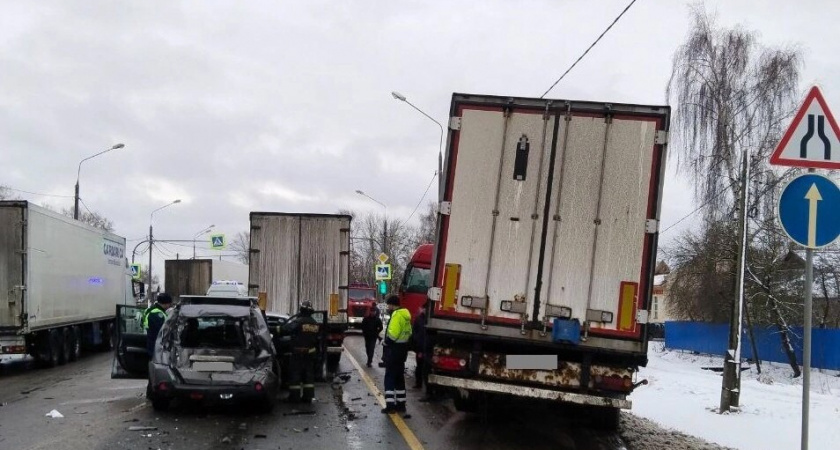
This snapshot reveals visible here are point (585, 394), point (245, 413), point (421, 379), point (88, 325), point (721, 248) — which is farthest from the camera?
point (721, 248)

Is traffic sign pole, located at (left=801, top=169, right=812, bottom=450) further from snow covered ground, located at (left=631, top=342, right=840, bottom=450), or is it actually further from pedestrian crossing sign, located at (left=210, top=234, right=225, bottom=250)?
pedestrian crossing sign, located at (left=210, top=234, right=225, bottom=250)

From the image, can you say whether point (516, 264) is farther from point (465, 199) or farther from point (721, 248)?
point (721, 248)

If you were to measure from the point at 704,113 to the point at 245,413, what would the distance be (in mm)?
21212

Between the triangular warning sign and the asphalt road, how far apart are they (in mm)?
3824

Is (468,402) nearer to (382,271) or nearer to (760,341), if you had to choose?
(382,271)

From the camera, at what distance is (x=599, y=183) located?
25.7 feet

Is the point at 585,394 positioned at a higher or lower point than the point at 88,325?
higher

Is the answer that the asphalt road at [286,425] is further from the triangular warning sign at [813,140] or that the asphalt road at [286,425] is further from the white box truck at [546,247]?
the triangular warning sign at [813,140]

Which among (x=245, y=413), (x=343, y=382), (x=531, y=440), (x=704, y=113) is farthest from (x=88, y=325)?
(x=704, y=113)

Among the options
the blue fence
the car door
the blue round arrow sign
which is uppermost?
the blue round arrow sign

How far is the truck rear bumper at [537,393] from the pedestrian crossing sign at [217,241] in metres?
34.6

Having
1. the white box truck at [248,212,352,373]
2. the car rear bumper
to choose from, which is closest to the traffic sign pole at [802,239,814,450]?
the car rear bumper

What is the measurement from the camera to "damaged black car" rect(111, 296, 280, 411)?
9305mm

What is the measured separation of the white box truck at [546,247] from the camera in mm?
7668
